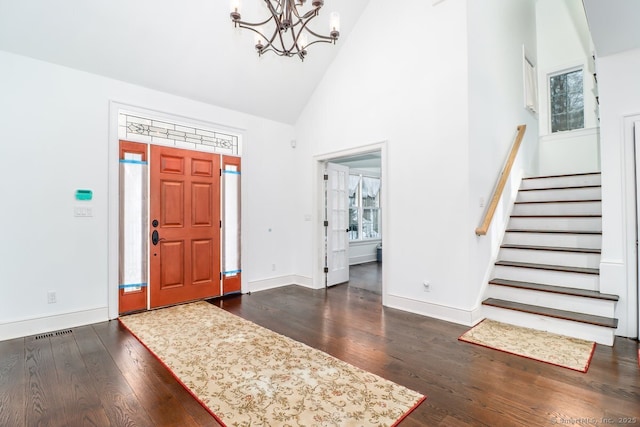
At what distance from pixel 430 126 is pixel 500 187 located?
3.97ft

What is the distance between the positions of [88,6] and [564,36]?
8.15 meters

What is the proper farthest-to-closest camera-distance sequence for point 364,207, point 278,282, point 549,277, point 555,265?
point 364,207 → point 278,282 → point 555,265 → point 549,277

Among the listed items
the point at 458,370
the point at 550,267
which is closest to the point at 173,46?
the point at 458,370

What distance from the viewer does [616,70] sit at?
3.20m

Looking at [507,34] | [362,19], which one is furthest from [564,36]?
[362,19]

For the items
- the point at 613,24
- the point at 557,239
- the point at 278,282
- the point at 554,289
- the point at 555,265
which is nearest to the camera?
the point at 613,24

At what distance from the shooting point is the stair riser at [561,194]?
4270 millimetres

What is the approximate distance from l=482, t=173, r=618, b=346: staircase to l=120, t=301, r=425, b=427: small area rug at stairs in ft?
6.71

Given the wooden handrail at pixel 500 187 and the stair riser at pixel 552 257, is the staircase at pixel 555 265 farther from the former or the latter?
the wooden handrail at pixel 500 187

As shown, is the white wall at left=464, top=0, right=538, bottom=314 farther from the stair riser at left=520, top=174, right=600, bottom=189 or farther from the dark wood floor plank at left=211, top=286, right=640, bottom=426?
the dark wood floor plank at left=211, top=286, right=640, bottom=426

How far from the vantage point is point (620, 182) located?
319cm

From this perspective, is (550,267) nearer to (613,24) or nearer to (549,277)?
(549,277)

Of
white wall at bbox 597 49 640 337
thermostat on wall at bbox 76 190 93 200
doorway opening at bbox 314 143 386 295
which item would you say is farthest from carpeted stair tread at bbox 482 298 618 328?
thermostat on wall at bbox 76 190 93 200

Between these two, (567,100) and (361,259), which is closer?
(567,100)
